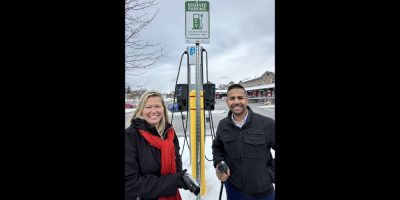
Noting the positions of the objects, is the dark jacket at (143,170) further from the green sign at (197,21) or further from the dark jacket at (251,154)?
the green sign at (197,21)

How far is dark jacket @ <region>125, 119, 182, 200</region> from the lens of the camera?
1239 mm

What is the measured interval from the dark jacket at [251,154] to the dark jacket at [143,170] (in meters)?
0.51

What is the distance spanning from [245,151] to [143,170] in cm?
75

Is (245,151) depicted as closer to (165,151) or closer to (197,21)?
(165,151)

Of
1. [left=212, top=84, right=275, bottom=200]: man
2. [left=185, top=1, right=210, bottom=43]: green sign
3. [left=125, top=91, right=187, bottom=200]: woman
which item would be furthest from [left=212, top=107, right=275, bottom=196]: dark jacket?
[left=185, top=1, right=210, bottom=43]: green sign

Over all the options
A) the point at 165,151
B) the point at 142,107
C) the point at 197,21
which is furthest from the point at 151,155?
the point at 197,21

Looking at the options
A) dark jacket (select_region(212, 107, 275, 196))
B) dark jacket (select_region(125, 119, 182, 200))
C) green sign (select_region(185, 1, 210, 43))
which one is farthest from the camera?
green sign (select_region(185, 1, 210, 43))

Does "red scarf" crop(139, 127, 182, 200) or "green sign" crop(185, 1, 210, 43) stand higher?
"green sign" crop(185, 1, 210, 43)

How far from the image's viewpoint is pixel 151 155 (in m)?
1.34

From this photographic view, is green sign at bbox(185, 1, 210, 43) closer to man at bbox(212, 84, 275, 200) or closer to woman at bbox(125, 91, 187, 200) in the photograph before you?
man at bbox(212, 84, 275, 200)
